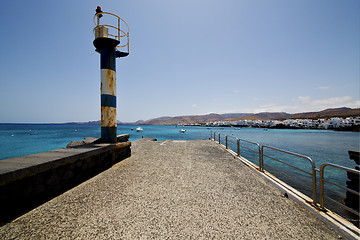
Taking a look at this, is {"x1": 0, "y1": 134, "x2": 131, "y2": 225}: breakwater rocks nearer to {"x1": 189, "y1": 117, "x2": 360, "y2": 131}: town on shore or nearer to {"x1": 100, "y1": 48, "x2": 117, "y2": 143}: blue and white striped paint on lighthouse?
{"x1": 100, "y1": 48, "x2": 117, "y2": 143}: blue and white striped paint on lighthouse

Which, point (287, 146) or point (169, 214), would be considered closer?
point (169, 214)

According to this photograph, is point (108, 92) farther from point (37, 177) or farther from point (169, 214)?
point (169, 214)

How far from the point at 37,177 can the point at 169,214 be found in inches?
103

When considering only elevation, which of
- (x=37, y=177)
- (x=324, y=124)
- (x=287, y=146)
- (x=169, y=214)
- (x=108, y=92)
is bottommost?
(x=287, y=146)

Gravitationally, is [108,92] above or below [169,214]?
above

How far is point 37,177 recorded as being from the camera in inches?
114

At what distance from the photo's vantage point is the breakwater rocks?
243 cm

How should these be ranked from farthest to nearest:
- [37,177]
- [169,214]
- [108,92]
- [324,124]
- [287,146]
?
[324,124] < [287,146] < [108,92] < [37,177] < [169,214]

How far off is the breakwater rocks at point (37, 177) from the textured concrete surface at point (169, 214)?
0.21 m

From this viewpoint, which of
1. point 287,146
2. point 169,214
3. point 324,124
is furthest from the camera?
point 324,124

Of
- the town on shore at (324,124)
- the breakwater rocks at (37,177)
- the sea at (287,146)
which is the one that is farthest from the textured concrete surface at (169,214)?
the town on shore at (324,124)

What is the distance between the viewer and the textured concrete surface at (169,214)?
2178 millimetres

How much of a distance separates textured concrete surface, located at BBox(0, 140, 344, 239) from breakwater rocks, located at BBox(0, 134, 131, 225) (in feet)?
0.70

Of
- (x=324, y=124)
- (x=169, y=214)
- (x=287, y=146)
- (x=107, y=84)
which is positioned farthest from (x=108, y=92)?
(x=324, y=124)
